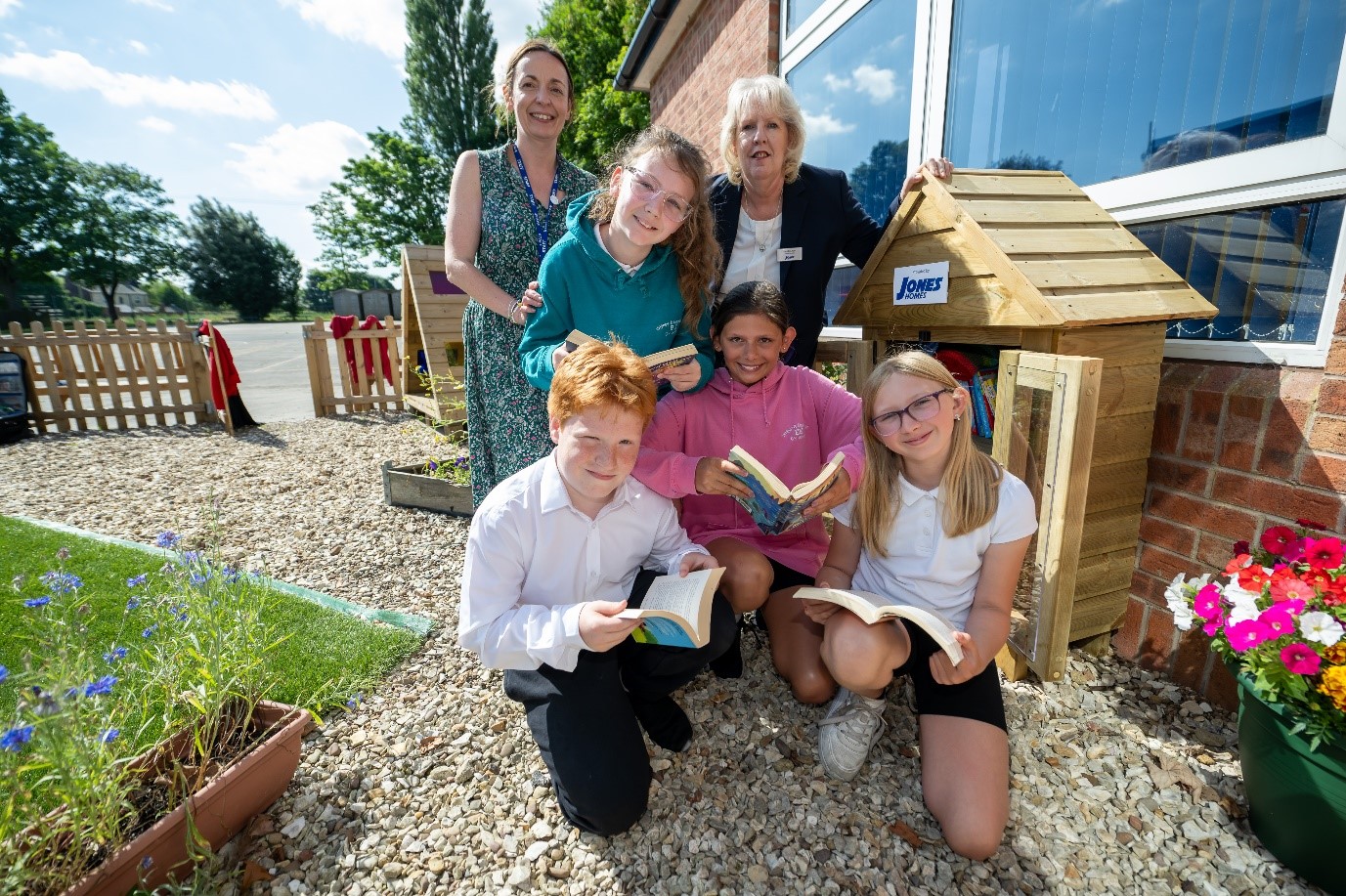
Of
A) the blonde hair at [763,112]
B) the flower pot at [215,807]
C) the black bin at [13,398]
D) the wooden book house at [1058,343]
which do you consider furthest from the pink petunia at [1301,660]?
the black bin at [13,398]

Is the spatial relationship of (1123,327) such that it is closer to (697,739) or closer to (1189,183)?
(1189,183)

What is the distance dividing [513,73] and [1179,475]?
10.3ft

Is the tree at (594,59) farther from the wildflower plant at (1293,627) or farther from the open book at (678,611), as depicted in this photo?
the wildflower plant at (1293,627)

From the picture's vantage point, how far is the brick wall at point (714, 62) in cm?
570

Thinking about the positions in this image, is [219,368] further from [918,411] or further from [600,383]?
[918,411]

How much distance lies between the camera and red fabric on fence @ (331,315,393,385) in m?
7.95

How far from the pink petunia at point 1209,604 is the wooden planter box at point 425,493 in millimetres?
3943

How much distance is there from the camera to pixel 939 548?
6.48 feet

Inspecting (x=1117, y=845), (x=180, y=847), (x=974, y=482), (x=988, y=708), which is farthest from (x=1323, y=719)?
(x=180, y=847)

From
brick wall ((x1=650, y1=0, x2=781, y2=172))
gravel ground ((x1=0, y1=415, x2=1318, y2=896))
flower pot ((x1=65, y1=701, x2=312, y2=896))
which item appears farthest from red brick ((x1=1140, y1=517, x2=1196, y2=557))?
brick wall ((x1=650, y1=0, x2=781, y2=172))

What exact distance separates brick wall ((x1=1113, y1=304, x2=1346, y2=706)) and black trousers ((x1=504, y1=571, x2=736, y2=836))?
1.74 meters

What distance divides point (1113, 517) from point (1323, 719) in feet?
3.27

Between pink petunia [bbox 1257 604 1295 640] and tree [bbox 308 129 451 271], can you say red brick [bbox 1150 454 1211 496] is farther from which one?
tree [bbox 308 129 451 271]

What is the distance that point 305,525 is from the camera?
436cm
